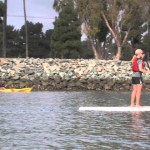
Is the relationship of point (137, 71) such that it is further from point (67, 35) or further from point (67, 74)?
point (67, 35)

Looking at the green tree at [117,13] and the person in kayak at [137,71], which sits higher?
the green tree at [117,13]

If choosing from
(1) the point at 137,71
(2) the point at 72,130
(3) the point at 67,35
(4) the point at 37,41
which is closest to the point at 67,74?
(1) the point at 137,71

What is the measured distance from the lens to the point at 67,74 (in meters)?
33.0

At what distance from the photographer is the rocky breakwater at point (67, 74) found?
31422 mm

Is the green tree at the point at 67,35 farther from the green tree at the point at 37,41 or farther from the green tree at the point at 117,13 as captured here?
the green tree at the point at 37,41

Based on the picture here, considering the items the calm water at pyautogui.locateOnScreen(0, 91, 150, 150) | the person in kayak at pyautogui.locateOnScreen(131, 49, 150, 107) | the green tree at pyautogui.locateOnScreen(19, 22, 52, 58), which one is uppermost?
the green tree at pyautogui.locateOnScreen(19, 22, 52, 58)

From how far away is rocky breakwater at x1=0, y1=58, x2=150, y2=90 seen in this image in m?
31.4

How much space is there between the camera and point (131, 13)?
46.8 m

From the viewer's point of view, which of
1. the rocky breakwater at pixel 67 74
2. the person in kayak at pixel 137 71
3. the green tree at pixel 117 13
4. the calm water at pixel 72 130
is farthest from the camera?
the green tree at pixel 117 13

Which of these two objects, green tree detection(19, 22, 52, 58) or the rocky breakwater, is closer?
the rocky breakwater

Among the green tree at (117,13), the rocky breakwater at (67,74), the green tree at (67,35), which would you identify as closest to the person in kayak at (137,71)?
the rocky breakwater at (67,74)

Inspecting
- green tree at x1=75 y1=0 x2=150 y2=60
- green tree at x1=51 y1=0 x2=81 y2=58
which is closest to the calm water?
green tree at x1=75 y1=0 x2=150 y2=60

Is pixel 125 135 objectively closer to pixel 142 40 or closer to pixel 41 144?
pixel 41 144

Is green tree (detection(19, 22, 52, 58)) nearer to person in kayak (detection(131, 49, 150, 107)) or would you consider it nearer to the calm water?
person in kayak (detection(131, 49, 150, 107))
